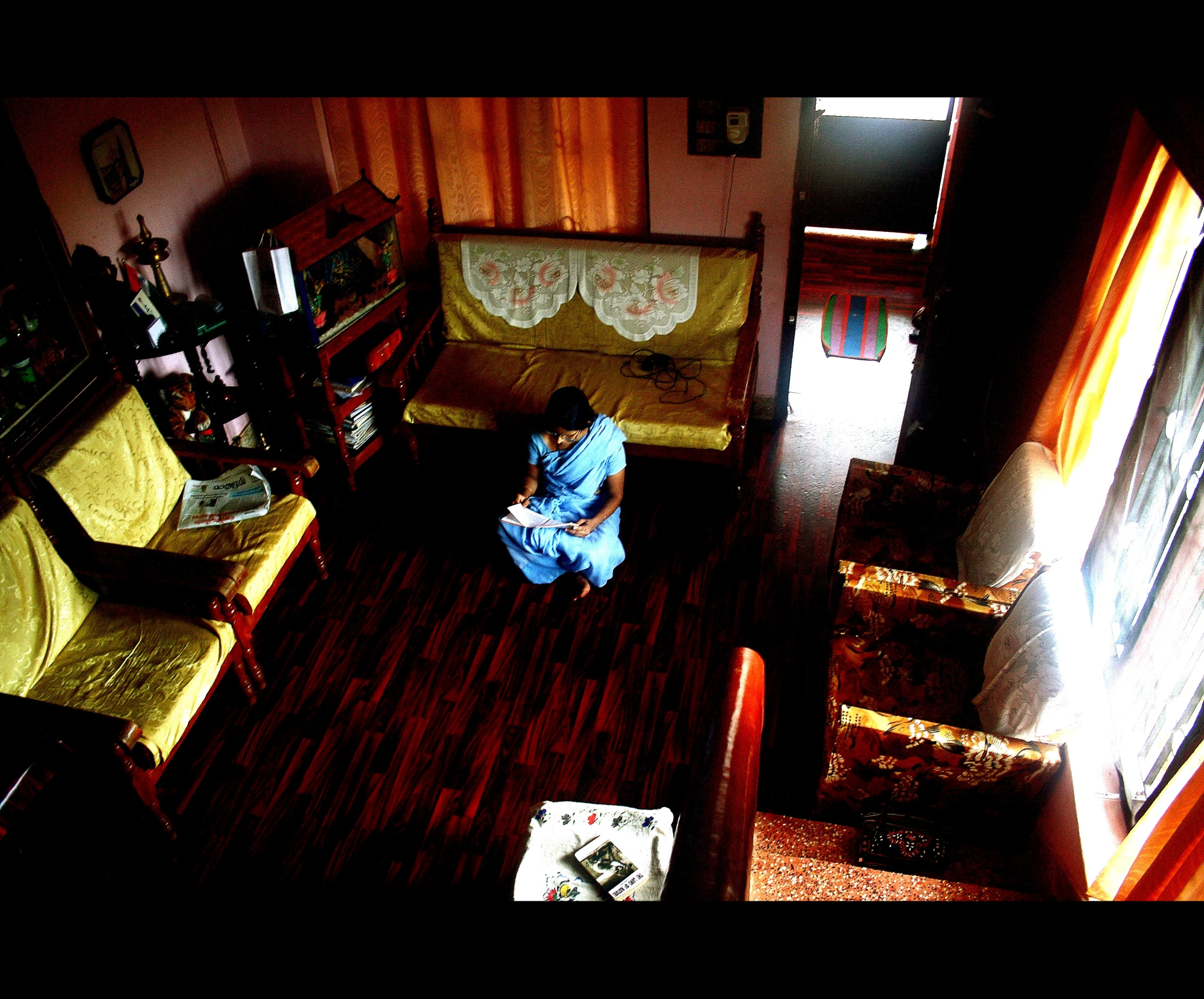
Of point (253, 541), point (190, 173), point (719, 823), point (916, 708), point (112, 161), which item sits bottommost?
point (916, 708)

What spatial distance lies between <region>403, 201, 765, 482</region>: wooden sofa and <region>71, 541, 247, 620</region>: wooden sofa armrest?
1427 millimetres

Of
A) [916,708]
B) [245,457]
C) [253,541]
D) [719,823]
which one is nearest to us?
[719,823]

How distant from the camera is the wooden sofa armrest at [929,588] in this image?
2975 millimetres

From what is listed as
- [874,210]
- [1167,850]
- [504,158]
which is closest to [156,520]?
[504,158]

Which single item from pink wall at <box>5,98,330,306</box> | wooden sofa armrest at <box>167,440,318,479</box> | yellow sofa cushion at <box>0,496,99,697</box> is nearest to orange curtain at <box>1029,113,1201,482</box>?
pink wall at <box>5,98,330,306</box>

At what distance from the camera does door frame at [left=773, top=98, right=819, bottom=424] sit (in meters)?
3.96

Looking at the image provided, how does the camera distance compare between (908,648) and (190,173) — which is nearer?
(908,648)

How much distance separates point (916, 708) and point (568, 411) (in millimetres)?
1671

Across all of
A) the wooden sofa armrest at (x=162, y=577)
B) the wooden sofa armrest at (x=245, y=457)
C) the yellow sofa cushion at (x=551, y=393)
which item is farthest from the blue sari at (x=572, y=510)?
the wooden sofa armrest at (x=162, y=577)

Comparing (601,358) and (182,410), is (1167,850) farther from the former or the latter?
(182,410)

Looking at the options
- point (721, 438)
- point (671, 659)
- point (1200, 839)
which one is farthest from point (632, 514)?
point (1200, 839)

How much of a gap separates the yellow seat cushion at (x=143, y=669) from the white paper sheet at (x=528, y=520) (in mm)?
1189

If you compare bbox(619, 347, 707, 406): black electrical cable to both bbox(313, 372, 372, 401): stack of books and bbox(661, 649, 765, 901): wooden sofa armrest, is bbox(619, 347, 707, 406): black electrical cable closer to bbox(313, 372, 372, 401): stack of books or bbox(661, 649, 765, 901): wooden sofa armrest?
bbox(313, 372, 372, 401): stack of books

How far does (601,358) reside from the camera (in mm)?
4504
